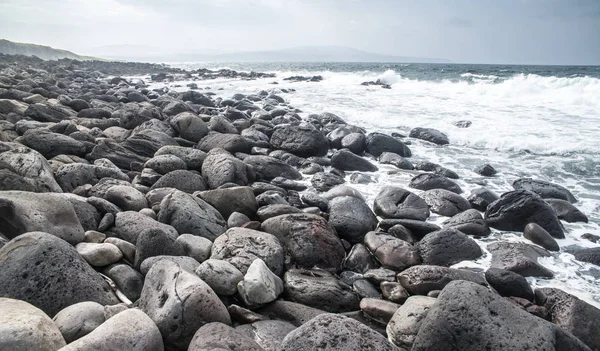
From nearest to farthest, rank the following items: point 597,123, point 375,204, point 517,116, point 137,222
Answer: point 137,222
point 375,204
point 597,123
point 517,116

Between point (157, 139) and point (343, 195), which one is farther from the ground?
point (157, 139)

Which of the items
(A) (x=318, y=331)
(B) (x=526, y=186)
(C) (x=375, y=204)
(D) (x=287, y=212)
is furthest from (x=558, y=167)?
(A) (x=318, y=331)

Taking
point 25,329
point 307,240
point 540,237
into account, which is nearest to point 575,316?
point 540,237

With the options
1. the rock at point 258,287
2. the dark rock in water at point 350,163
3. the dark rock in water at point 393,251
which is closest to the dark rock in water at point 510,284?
the dark rock in water at point 393,251

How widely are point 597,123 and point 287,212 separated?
1474 cm

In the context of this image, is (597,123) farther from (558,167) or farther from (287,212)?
(287,212)

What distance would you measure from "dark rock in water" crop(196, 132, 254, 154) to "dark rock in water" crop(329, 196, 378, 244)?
151 inches

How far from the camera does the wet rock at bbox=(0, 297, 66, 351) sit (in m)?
2.27

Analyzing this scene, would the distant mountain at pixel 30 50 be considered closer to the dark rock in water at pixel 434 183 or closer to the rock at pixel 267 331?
the dark rock in water at pixel 434 183

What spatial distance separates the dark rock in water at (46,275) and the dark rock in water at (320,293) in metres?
1.89

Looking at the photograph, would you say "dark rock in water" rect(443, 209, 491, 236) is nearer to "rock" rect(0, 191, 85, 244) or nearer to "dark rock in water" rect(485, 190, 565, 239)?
"dark rock in water" rect(485, 190, 565, 239)

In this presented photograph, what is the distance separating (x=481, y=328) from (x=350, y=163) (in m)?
Result: 6.50

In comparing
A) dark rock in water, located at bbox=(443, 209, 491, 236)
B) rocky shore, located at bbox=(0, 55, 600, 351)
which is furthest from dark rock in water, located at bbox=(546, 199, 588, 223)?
dark rock in water, located at bbox=(443, 209, 491, 236)

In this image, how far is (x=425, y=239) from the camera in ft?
17.7
